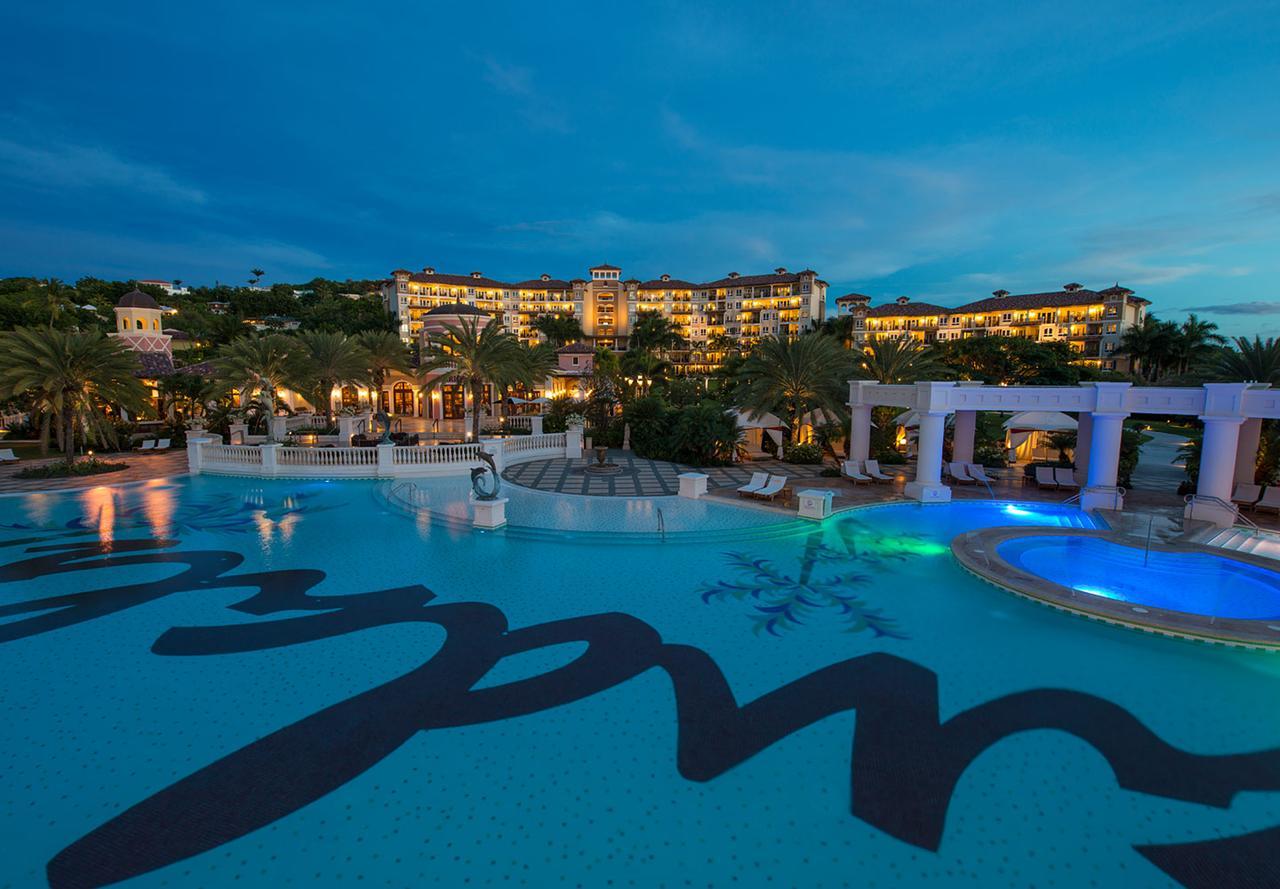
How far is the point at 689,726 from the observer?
6961mm

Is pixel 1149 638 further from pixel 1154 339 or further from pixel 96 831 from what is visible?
pixel 1154 339

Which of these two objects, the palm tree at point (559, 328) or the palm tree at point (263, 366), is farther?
the palm tree at point (559, 328)

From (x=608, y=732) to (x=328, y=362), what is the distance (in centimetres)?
3180

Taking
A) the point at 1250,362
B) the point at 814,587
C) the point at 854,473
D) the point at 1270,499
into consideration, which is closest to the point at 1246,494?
the point at 1270,499

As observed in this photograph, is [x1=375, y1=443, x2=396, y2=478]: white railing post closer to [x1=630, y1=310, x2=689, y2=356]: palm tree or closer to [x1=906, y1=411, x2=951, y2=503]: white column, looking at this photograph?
[x1=906, y1=411, x2=951, y2=503]: white column

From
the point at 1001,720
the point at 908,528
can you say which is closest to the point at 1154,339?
the point at 908,528

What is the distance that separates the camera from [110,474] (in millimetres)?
23156

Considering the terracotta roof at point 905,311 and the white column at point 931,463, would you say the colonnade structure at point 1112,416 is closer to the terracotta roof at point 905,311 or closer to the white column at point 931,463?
the white column at point 931,463

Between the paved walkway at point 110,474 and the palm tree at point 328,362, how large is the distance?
286 inches

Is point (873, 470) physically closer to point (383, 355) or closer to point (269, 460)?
point (269, 460)

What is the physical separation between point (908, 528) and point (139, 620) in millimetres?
17242

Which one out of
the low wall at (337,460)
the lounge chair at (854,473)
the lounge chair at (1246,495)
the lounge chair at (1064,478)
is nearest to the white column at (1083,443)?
the lounge chair at (1064,478)

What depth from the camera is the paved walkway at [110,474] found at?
2093 cm

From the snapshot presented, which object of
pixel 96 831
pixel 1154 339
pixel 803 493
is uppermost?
pixel 1154 339
